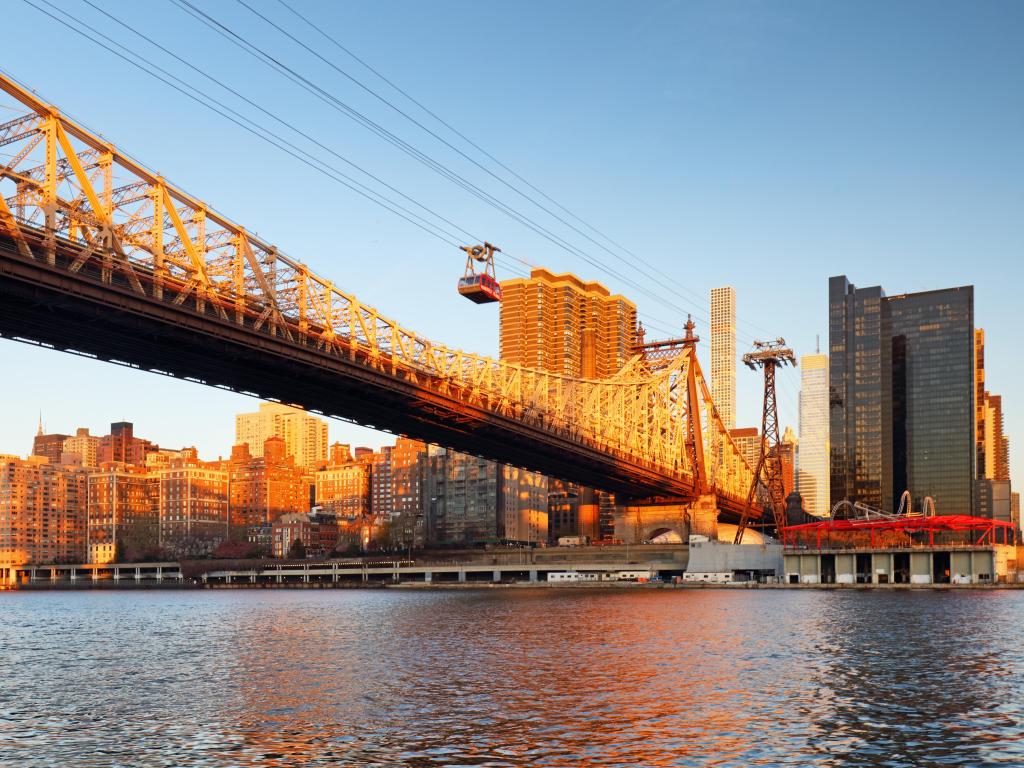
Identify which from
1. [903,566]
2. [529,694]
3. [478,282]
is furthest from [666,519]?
[529,694]

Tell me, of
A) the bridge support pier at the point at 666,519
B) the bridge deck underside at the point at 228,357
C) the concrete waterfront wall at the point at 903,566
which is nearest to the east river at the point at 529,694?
the bridge deck underside at the point at 228,357

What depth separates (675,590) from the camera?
13038cm

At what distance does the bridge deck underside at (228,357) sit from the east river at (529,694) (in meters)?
17.6

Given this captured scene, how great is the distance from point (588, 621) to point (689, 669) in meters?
28.9

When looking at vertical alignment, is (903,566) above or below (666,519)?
below

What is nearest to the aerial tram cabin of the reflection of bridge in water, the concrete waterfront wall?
the reflection of bridge in water

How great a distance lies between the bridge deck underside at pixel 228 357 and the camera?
5919cm

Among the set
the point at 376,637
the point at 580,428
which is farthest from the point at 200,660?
the point at 580,428

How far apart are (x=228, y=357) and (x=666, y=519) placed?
100652mm

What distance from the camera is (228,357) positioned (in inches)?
2913

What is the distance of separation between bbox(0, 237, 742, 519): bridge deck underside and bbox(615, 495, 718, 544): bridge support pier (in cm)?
3850

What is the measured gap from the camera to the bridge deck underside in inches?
2330

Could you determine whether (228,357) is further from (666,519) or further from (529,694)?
(666,519)

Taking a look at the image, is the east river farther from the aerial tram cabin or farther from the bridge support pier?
the bridge support pier
